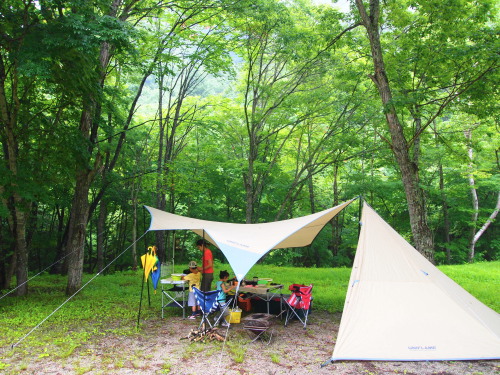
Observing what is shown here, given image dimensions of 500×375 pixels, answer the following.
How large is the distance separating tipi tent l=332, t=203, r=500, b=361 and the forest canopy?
1698 mm

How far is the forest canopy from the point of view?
563 centimetres

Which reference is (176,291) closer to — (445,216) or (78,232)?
(78,232)

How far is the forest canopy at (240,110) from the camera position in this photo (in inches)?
222

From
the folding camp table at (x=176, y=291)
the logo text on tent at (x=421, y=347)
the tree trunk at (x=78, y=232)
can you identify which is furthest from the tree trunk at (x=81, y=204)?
the logo text on tent at (x=421, y=347)

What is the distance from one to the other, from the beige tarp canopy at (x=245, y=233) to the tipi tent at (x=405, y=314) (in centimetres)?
93

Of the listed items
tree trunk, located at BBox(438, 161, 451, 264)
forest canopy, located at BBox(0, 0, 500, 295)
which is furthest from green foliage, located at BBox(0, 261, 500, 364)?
tree trunk, located at BBox(438, 161, 451, 264)

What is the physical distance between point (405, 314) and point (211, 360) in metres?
2.10

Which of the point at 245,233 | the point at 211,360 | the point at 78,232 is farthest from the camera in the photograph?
the point at 78,232

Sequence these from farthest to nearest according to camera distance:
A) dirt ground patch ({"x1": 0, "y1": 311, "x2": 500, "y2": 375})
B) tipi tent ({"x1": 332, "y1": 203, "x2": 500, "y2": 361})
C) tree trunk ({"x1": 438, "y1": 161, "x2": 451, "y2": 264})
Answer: tree trunk ({"x1": 438, "y1": 161, "x2": 451, "y2": 264}) → tipi tent ({"x1": 332, "y1": 203, "x2": 500, "y2": 361}) → dirt ground patch ({"x1": 0, "y1": 311, "x2": 500, "y2": 375})

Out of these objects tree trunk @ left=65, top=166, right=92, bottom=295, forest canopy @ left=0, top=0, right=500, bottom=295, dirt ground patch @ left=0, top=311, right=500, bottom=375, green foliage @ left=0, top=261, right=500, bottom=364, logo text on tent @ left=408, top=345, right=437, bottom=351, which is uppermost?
forest canopy @ left=0, top=0, right=500, bottom=295

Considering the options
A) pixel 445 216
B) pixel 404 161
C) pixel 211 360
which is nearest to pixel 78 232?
pixel 211 360

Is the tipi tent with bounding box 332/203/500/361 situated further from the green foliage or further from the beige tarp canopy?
the green foliage

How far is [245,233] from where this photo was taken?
5.33 meters

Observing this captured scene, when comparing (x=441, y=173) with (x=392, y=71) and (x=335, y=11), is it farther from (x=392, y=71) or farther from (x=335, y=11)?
(x=335, y=11)
